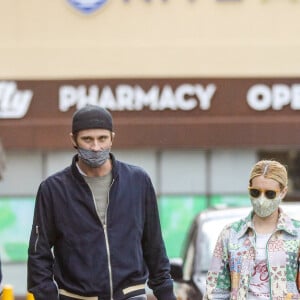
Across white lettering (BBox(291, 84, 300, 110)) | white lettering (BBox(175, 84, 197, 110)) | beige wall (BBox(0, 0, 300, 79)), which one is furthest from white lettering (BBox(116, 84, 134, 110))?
white lettering (BBox(291, 84, 300, 110))

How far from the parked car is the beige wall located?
13745mm

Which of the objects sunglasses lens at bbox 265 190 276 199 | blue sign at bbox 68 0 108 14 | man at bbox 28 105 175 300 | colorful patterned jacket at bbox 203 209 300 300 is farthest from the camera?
blue sign at bbox 68 0 108 14

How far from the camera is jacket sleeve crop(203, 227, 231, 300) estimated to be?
19.3 ft

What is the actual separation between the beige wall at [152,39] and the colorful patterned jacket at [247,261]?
17.8 meters

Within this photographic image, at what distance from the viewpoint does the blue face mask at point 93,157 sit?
A: 6004mm

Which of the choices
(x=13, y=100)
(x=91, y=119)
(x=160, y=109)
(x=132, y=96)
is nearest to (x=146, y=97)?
(x=132, y=96)

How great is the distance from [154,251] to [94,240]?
41cm

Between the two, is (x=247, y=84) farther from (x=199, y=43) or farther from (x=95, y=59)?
(x=95, y=59)

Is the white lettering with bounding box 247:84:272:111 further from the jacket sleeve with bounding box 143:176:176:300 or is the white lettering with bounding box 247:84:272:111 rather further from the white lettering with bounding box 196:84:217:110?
the jacket sleeve with bounding box 143:176:176:300

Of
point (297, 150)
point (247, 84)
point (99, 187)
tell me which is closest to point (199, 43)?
point (247, 84)

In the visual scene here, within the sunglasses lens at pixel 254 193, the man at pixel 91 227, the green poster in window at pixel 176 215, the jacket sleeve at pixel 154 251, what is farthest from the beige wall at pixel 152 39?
the sunglasses lens at pixel 254 193

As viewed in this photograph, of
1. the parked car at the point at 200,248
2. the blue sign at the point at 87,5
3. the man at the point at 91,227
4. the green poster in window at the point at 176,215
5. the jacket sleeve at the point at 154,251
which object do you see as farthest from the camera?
the green poster in window at the point at 176,215

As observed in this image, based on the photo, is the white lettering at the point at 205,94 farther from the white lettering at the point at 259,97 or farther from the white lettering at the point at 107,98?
the white lettering at the point at 107,98

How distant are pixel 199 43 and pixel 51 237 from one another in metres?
17.9
